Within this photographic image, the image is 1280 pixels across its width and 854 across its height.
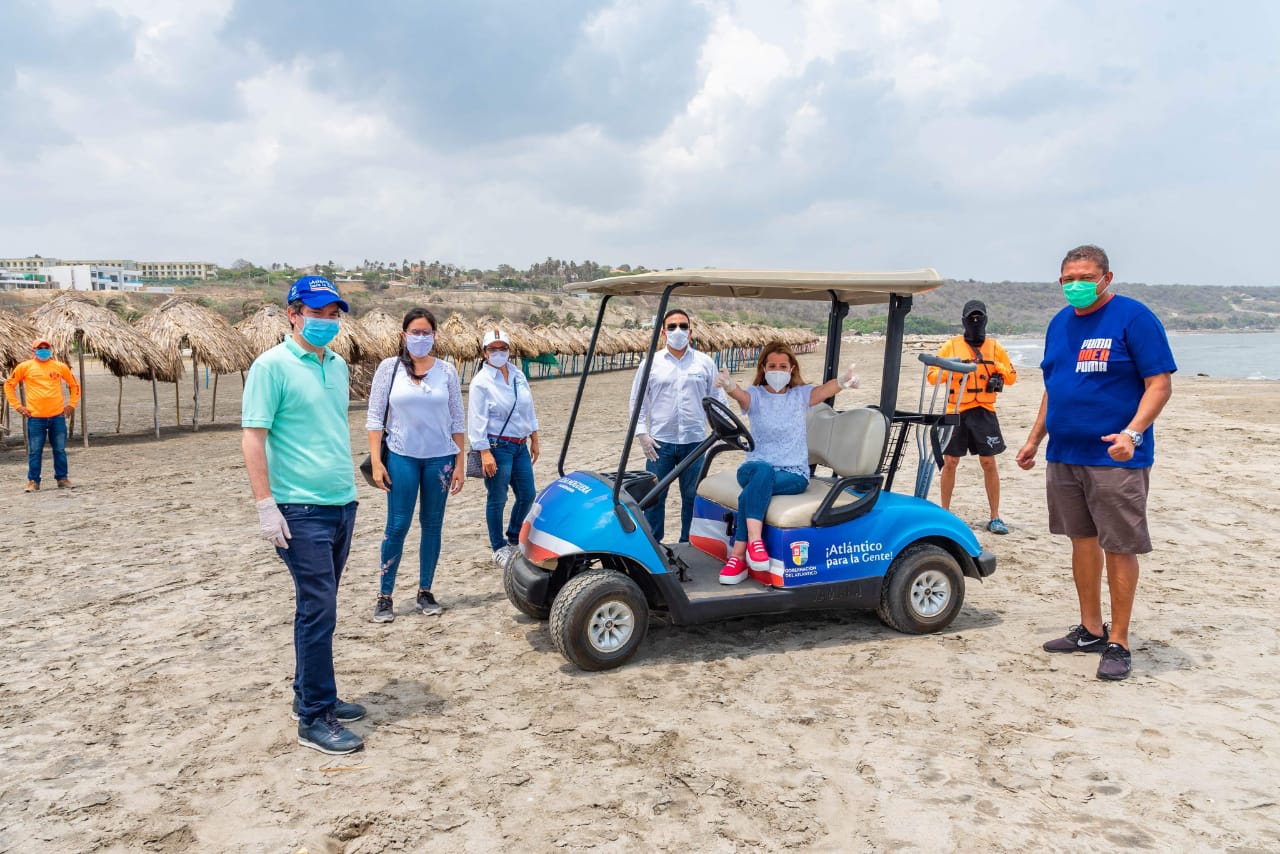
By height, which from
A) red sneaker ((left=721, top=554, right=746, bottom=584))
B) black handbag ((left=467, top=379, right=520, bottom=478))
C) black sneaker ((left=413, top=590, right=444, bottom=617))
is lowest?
black sneaker ((left=413, top=590, right=444, bottom=617))

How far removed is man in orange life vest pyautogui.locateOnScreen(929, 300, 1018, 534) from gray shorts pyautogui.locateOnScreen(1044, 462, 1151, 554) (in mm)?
2522

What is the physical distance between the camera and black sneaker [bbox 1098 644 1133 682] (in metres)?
4.25

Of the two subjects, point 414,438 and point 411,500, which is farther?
point 411,500

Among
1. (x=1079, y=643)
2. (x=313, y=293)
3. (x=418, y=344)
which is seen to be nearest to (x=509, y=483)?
(x=418, y=344)

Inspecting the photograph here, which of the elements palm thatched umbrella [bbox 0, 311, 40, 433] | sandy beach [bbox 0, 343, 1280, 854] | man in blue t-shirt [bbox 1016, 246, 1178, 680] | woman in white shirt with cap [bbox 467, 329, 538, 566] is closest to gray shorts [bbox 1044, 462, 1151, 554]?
man in blue t-shirt [bbox 1016, 246, 1178, 680]

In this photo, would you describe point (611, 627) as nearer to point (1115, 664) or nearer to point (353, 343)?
point (1115, 664)

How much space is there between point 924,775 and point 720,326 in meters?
50.1

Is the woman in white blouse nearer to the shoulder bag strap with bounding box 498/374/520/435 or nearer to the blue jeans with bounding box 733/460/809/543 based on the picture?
the shoulder bag strap with bounding box 498/374/520/435

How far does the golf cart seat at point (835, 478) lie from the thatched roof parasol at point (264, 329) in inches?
690

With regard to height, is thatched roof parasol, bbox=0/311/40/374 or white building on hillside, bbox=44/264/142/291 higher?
white building on hillside, bbox=44/264/142/291

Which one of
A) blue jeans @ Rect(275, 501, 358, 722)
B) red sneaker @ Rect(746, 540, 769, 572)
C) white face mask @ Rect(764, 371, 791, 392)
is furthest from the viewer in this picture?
white face mask @ Rect(764, 371, 791, 392)

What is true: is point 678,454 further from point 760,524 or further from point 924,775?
point 924,775

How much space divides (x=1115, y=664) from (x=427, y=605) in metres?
3.83

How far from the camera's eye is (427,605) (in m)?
5.46
